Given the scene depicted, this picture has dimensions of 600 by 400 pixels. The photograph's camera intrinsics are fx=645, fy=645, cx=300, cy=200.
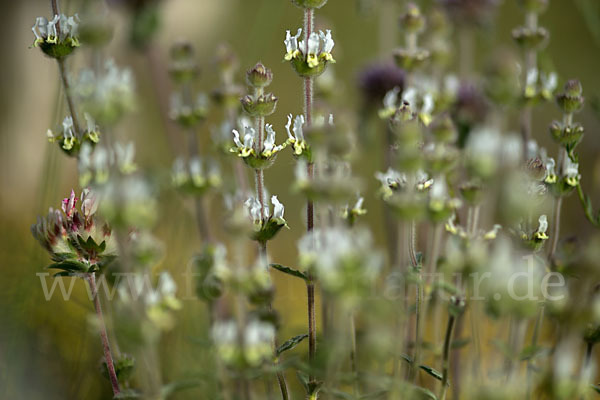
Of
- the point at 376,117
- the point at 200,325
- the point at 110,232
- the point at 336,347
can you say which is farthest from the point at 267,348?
the point at 376,117

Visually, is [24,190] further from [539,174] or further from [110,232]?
[539,174]

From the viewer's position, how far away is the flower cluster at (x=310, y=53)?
65 centimetres

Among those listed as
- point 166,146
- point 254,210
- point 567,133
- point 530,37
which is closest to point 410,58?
point 530,37

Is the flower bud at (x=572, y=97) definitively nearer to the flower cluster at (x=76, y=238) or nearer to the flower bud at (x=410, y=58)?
the flower bud at (x=410, y=58)

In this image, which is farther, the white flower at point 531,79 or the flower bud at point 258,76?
the white flower at point 531,79

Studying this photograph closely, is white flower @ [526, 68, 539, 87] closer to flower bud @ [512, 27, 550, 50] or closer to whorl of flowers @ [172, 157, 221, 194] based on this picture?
flower bud @ [512, 27, 550, 50]

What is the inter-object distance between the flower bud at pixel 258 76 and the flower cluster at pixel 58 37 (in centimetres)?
17

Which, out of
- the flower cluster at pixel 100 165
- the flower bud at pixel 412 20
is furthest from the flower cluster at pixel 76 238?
the flower bud at pixel 412 20

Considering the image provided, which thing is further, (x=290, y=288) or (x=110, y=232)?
(x=290, y=288)

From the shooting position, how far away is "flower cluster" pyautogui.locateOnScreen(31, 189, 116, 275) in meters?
0.68

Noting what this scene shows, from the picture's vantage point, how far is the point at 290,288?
1411mm

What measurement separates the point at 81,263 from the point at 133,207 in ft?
0.84

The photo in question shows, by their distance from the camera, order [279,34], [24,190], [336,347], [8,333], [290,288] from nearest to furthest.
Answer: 1. [336,347]
2. [8,333]
3. [290,288]
4. [24,190]
5. [279,34]

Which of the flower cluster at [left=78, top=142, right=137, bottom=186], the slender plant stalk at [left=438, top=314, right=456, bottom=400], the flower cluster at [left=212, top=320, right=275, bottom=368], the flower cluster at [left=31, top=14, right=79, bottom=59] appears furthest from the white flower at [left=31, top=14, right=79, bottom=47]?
→ the slender plant stalk at [left=438, top=314, right=456, bottom=400]
